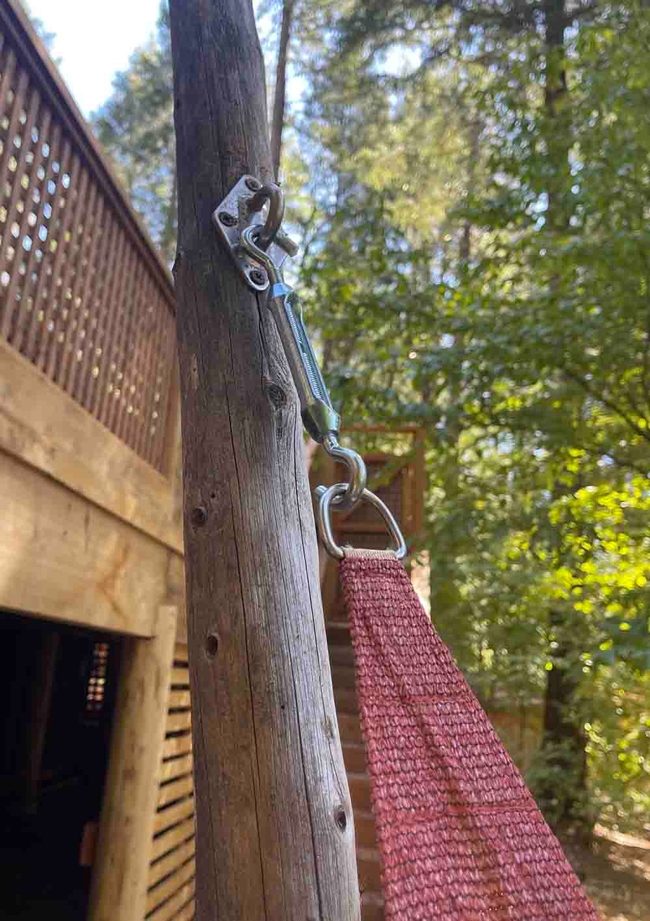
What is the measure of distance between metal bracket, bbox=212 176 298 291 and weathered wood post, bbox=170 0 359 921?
0.06 ft

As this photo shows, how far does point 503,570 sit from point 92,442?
4.07 m

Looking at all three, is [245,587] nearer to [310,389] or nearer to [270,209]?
[310,389]

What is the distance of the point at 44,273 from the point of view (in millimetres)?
1923

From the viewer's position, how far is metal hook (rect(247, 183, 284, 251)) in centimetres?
101

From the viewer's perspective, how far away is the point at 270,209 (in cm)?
102

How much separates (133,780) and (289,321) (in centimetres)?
213

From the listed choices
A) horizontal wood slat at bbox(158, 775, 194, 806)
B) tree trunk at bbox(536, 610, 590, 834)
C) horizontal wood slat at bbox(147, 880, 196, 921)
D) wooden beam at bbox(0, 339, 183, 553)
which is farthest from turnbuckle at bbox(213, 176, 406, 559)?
tree trunk at bbox(536, 610, 590, 834)

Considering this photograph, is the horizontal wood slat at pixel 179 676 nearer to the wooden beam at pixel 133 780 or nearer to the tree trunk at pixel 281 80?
the wooden beam at pixel 133 780

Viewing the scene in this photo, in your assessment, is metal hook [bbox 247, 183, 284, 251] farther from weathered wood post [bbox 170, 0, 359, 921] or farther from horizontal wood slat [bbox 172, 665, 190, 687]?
horizontal wood slat [bbox 172, 665, 190, 687]

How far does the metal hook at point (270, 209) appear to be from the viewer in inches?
39.8

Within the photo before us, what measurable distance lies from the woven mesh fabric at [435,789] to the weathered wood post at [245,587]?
60mm

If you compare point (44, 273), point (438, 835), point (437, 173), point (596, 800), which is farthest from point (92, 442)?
point (437, 173)

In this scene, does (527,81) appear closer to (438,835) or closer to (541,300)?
(541,300)

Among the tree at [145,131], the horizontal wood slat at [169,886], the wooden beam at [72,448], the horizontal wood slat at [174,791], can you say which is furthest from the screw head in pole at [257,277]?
the tree at [145,131]
